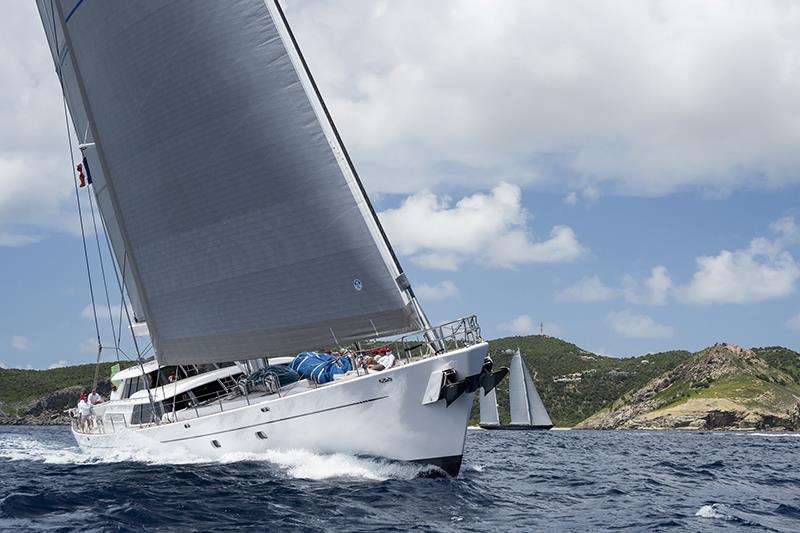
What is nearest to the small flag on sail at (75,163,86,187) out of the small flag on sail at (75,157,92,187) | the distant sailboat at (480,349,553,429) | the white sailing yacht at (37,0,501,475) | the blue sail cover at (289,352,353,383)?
the small flag on sail at (75,157,92,187)

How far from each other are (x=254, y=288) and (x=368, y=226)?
12.4ft

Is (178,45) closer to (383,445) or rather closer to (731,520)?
(383,445)

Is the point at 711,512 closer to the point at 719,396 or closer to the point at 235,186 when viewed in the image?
the point at 235,186

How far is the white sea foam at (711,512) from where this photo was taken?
48.9ft

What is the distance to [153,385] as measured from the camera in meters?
29.2

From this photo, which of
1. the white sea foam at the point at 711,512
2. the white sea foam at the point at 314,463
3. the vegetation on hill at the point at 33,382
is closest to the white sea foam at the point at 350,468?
the white sea foam at the point at 314,463

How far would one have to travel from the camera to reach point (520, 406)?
238 ft

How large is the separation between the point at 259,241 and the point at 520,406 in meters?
56.2

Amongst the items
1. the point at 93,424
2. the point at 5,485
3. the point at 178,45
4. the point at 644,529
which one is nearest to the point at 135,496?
the point at 5,485

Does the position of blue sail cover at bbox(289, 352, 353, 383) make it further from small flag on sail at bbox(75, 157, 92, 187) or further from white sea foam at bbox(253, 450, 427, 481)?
small flag on sail at bbox(75, 157, 92, 187)

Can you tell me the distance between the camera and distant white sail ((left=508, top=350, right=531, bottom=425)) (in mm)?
71500

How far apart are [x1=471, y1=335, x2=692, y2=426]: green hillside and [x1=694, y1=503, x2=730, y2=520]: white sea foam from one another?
3092 inches

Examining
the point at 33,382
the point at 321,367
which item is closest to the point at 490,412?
the point at 321,367

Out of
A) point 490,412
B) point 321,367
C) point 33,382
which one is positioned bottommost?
point 490,412
